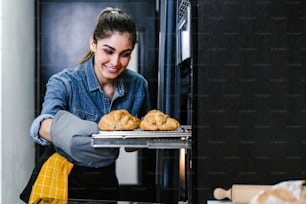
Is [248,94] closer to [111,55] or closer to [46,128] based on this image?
[111,55]

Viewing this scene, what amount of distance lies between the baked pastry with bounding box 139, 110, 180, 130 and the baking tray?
1 cm

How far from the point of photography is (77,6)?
1.30 metres

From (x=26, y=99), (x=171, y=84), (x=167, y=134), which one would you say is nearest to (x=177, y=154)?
(x=167, y=134)

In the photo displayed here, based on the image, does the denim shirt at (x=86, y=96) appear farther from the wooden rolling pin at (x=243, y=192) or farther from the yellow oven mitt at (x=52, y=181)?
the wooden rolling pin at (x=243, y=192)

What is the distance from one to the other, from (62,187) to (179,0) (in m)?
0.57

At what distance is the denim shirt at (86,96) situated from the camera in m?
1.31

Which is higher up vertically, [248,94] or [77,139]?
[248,94]

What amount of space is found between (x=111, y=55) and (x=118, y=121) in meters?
0.18

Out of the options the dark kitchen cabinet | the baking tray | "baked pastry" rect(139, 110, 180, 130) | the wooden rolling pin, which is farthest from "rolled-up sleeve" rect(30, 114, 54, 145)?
the wooden rolling pin

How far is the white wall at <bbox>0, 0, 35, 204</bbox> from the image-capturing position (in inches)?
51.6

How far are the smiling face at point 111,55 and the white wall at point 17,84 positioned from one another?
0.55 ft

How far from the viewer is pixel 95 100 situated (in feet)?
4.32

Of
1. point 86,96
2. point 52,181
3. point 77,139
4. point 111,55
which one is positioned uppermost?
point 111,55

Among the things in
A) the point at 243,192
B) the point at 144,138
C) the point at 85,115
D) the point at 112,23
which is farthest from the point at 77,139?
the point at 243,192
